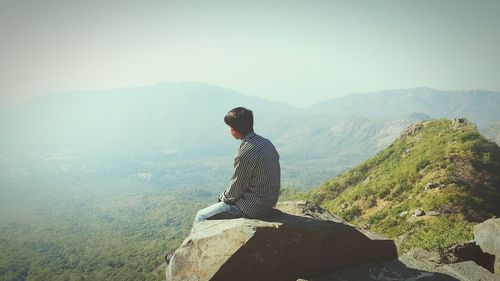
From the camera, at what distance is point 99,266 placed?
364ft

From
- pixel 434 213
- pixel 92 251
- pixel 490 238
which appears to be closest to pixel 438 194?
pixel 434 213

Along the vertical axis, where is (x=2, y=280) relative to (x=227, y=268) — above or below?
below

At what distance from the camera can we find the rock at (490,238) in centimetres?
730

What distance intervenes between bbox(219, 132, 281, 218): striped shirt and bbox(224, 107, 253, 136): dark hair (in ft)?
0.48

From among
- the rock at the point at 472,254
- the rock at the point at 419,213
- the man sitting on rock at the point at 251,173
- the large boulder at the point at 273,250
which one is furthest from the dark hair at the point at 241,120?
the rock at the point at 419,213

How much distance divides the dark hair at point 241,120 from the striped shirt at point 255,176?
0.15m

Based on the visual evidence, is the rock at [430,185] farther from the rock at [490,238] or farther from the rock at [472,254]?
the rock at [472,254]

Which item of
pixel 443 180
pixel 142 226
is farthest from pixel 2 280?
pixel 443 180

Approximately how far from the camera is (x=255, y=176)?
6.99 meters

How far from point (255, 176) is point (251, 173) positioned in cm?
11

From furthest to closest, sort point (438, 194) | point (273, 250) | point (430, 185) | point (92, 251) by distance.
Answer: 1. point (92, 251)
2. point (430, 185)
3. point (438, 194)
4. point (273, 250)

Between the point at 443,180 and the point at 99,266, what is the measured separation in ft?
382

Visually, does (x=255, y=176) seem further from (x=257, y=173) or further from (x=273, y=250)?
(x=273, y=250)

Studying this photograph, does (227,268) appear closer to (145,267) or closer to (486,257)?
(486,257)
